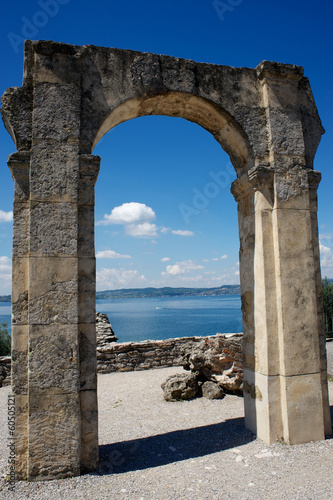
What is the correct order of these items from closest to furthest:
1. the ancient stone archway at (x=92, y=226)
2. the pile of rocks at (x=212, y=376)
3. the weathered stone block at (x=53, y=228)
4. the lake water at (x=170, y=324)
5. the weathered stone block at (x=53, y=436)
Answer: the weathered stone block at (x=53, y=436) → the ancient stone archway at (x=92, y=226) → the weathered stone block at (x=53, y=228) → the pile of rocks at (x=212, y=376) → the lake water at (x=170, y=324)

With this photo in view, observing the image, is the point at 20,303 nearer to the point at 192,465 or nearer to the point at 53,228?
the point at 53,228

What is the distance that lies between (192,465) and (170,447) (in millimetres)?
631

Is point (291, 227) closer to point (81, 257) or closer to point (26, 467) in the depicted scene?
point (81, 257)

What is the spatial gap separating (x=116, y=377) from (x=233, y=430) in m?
4.78

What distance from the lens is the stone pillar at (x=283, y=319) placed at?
452 cm

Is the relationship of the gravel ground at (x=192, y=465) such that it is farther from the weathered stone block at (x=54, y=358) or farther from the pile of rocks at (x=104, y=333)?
the pile of rocks at (x=104, y=333)

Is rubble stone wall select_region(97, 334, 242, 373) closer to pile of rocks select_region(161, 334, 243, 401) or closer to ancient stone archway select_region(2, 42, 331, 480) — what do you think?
pile of rocks select_region(161, 334, 243, 401)

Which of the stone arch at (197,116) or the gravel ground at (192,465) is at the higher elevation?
the stone arch at (197,116)

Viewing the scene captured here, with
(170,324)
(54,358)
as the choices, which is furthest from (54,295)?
(170,324)

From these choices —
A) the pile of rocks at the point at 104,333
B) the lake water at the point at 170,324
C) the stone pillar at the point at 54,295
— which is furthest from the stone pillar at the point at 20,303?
the lake water at the point at 170,324

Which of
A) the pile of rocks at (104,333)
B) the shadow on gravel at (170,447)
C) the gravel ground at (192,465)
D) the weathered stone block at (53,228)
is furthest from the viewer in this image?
the pile of rocks at (104,333)

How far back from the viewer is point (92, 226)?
13.9 ft

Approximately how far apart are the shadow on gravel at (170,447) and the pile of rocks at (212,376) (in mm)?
1619

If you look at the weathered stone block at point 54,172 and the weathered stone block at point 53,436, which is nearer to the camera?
the weathered stone block at point 53,436
